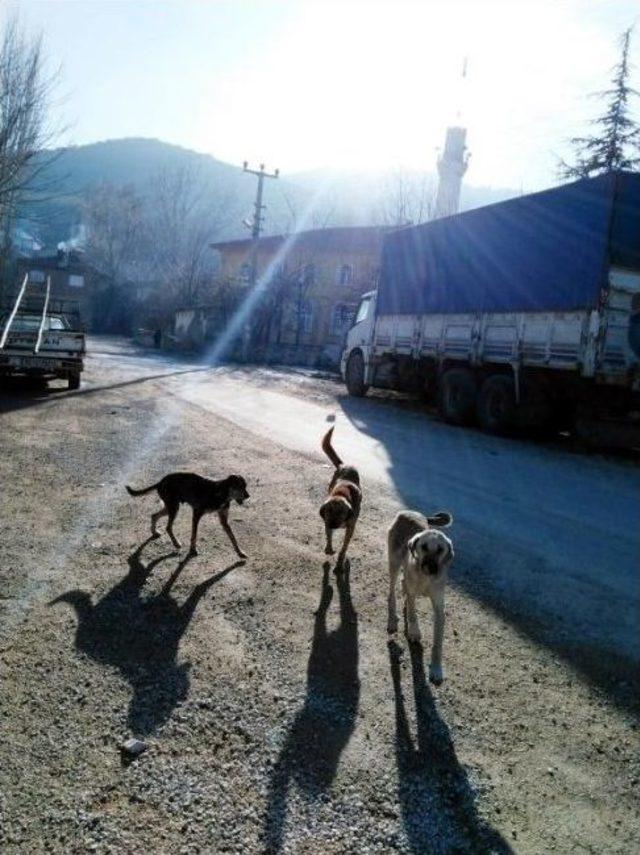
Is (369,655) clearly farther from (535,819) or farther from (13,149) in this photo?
(13,149)

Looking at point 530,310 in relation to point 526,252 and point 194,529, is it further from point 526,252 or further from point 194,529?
point 194,529

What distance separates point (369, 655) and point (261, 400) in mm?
12089

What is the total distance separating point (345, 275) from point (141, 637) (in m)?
40.7

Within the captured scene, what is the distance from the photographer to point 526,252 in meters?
12.4

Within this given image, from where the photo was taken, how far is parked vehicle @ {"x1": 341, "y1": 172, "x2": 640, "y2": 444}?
10.7 metres

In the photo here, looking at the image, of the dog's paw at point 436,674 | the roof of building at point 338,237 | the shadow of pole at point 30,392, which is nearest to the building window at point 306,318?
the roof of building at point 338,237

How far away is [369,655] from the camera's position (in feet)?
11.8

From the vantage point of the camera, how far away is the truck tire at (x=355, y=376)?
18.5 m

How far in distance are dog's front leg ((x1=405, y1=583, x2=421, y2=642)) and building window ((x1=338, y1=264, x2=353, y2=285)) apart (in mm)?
39965

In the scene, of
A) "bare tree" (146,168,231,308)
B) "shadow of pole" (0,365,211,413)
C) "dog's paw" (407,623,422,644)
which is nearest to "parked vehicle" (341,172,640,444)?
"shadow of pole" (0,365,211,413)

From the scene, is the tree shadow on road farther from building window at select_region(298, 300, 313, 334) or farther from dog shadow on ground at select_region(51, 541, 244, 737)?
building window at select_region(298, 300, 313, 334)

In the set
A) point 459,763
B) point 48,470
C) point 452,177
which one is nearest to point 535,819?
point 459,763

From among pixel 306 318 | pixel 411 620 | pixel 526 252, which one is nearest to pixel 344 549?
pixel 411 620

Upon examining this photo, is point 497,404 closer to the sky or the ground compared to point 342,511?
closer to the sky
